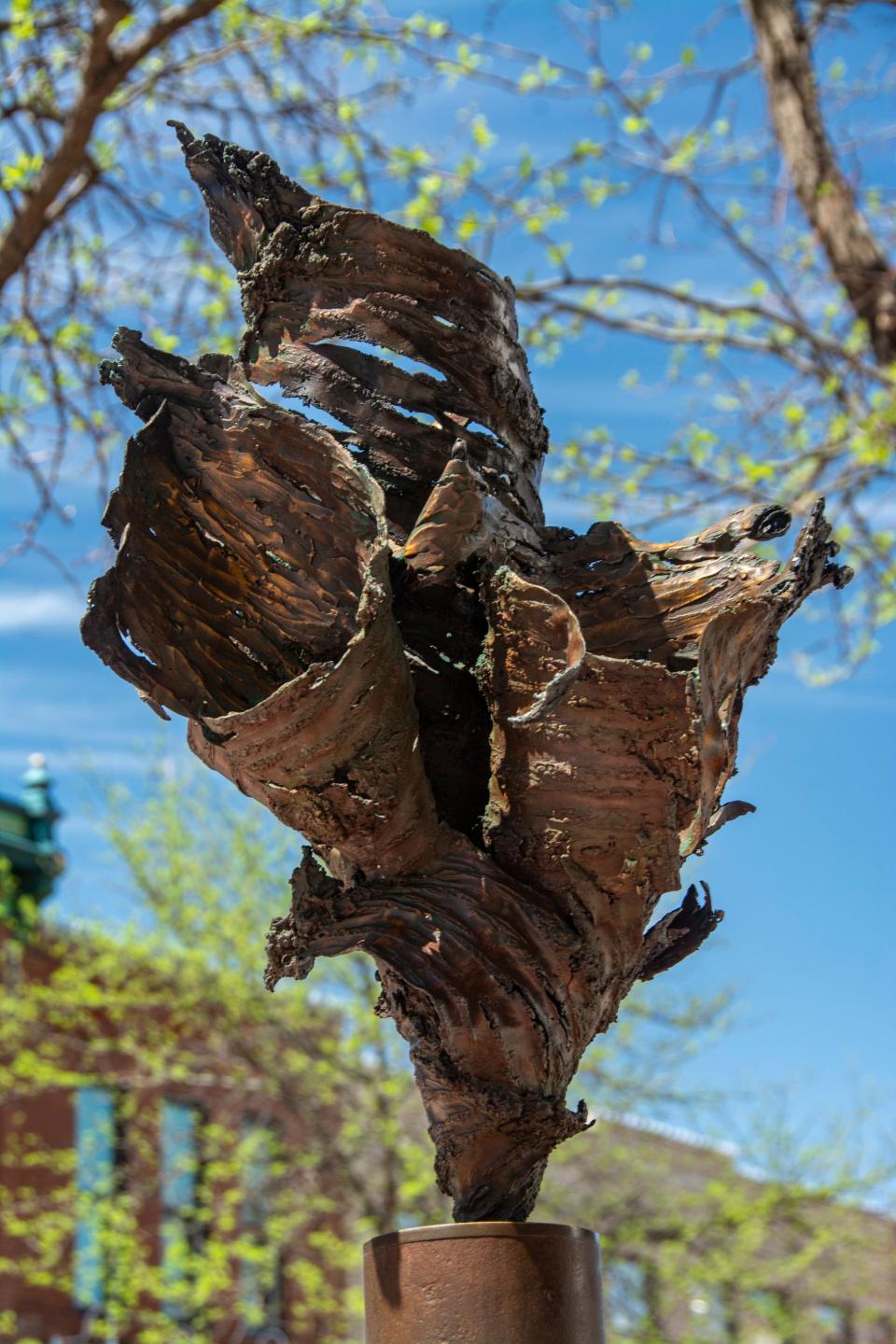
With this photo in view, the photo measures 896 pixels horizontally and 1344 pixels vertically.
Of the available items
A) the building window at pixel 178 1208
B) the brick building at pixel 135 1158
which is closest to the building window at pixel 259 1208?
the brick building at pixel 135 1158

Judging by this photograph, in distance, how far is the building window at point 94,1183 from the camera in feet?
39.0

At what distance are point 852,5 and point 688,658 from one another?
8.04 meters

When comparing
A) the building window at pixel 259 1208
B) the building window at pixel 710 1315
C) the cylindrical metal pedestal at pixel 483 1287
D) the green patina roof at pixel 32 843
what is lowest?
the building window at pixel 710 1315

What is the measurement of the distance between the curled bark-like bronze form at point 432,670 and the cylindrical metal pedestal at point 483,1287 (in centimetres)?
19

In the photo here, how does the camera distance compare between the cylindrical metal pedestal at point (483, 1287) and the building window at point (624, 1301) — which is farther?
the building window at point (624, 1301)

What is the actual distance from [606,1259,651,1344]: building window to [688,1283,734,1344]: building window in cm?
46

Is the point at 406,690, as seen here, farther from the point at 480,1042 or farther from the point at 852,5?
the point at 852,5

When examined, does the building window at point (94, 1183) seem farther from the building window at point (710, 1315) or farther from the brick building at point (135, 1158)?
the building window at point (710, 1315)

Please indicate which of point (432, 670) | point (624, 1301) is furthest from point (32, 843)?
point (432, 670)

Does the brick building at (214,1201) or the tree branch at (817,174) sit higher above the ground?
the tree branch at (817,174)

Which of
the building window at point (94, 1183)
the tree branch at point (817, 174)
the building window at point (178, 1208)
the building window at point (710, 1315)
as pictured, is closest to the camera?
the tree branch at point (817, 174)

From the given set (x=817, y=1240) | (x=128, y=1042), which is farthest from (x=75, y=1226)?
(x=817, y=1240)

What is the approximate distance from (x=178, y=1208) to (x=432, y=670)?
1133 cm

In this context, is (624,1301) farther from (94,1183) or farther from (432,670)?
(432,670)
